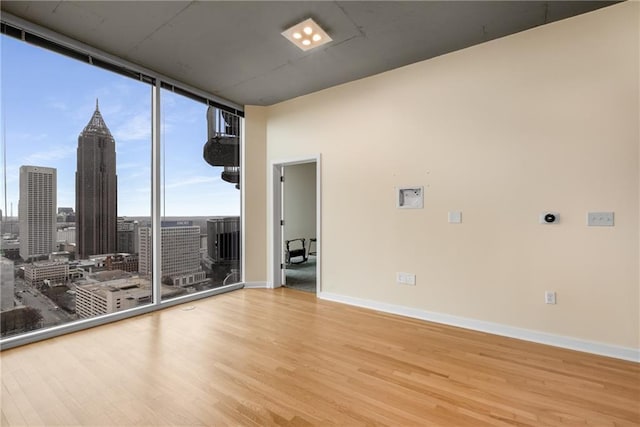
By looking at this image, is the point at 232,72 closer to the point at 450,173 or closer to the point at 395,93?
the point at 395,93

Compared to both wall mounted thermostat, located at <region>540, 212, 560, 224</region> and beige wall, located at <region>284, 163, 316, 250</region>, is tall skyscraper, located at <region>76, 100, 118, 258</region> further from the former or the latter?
wall mounted thermostat, located at <region>540, 212, 560, 224</region>

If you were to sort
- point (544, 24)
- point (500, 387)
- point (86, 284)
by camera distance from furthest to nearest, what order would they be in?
point (86, 284) → point (544, 24) → point (500, 387)

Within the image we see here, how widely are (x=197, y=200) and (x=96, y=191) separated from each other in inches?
45.5

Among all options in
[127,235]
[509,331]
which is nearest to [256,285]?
[127,235]

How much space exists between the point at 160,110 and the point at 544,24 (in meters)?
4.23

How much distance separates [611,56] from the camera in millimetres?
2348

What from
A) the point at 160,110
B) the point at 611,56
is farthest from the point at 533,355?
the point at 160,110

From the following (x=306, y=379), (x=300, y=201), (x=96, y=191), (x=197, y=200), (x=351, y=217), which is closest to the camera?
(x=306, y=379)

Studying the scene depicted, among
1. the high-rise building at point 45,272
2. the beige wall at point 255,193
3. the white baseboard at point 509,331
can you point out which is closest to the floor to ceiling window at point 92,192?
the high-rise building at point 45,272

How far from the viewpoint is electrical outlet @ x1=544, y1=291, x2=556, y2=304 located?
8.36 ft

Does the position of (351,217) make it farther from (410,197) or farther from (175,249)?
(175,249)

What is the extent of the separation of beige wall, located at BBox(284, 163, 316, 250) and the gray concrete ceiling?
3.65 metres

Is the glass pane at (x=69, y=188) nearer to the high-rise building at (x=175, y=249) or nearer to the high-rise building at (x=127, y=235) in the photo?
the high-rise building at (x=127, y=235)

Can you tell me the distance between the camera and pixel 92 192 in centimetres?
301
